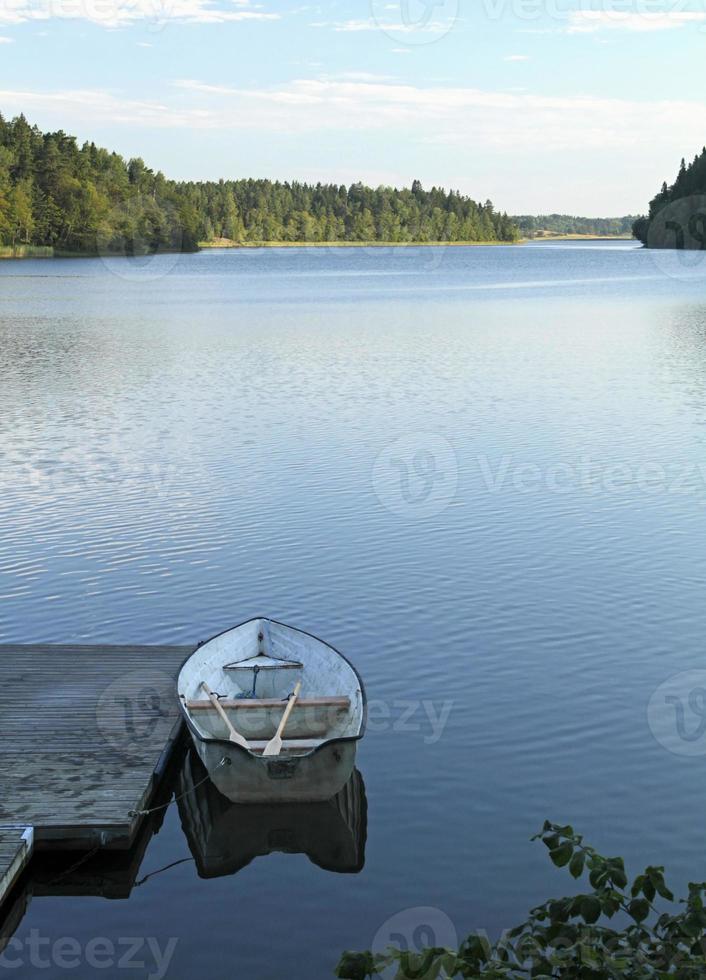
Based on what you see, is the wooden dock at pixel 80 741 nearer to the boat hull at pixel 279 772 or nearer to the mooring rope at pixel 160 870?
the mooring rope at pixel 160 870

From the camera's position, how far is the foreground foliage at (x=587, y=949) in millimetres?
5609

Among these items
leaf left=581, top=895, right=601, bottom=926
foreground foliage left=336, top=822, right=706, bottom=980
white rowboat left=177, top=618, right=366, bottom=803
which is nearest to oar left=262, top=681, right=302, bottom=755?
white rowboat left=177, top=618, right=366, bottom=803

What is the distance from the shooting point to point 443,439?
105 feet

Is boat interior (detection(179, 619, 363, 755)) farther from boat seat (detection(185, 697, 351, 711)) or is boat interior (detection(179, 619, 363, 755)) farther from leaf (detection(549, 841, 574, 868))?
leaf (detection(549, 841, 574, 868))

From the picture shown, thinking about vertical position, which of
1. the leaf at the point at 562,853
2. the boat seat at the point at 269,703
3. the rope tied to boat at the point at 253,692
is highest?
the leaf at the point at 562,853

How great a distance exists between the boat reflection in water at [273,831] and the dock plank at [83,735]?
2.19 feet

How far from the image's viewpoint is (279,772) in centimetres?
1159

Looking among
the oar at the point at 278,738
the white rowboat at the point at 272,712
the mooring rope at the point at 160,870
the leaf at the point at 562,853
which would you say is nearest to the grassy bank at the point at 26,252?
the white rowboat at the point at 272,712

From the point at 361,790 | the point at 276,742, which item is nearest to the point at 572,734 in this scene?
the point at 361,790

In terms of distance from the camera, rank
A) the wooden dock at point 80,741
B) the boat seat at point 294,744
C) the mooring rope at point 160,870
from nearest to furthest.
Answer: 1. the wooden dock at point 80,741
2. the mooring rope at point 160,870
3. the boat seat at point 294,744

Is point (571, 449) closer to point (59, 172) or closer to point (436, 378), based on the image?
point (436, 378)

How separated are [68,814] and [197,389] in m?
31.6

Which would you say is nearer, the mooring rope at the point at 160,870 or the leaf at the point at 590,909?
the leaf at the point at 590,909

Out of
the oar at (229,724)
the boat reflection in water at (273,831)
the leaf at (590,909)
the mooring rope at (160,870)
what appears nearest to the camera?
the leaf at (590,909)
